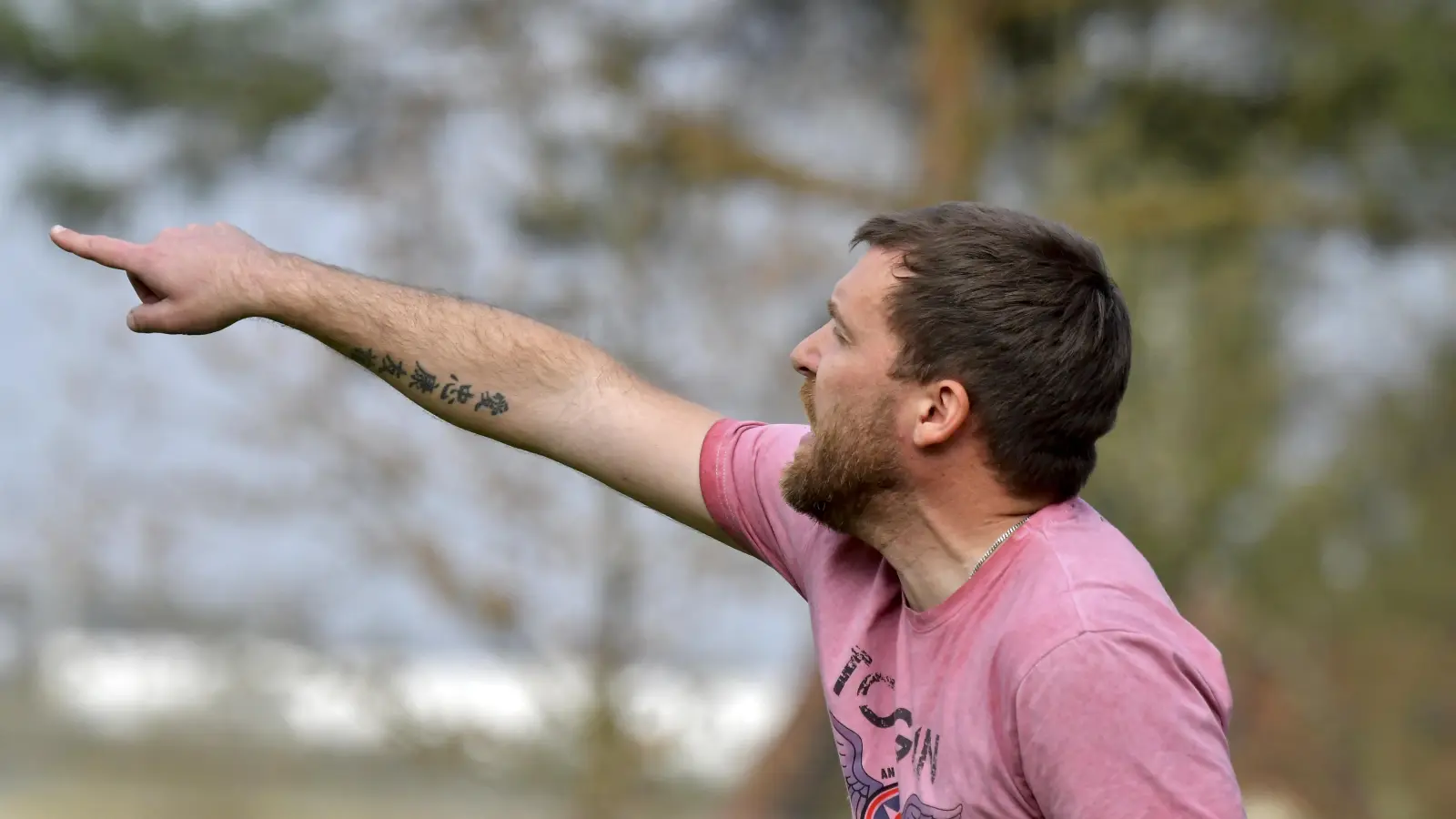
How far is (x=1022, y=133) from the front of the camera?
10523mm

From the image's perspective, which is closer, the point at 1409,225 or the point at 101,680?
the point at 101,680

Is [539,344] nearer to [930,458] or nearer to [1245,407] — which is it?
[930,458]

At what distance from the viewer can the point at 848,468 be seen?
191 centimetres

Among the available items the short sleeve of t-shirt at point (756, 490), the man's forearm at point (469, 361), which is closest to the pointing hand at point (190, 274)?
the man's forearm at point (469, 361)

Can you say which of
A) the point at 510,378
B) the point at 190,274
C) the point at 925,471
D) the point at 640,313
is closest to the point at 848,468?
the point at 925,471

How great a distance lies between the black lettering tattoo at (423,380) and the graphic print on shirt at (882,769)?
29.2 inches

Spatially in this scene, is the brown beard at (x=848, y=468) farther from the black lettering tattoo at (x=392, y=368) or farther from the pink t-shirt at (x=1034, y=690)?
the black lettering tattoo at (x=392, y=368)

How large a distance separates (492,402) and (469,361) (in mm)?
69

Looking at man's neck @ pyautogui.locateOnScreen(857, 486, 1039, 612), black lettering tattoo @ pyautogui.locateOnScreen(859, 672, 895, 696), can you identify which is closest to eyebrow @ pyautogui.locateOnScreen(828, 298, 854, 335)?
man's neck @ pyautogui.locateOnScreen(857, 486, 1039, 612)

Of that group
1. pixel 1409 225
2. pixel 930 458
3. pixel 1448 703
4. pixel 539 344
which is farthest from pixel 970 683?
pixel 1448 703

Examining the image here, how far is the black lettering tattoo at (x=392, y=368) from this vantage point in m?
2.25

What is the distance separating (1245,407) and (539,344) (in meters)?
9.14

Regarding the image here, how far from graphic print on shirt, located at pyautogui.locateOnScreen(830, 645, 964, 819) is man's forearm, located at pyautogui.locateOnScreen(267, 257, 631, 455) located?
61 centimetres

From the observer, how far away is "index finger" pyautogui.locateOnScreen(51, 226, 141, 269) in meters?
2.00
